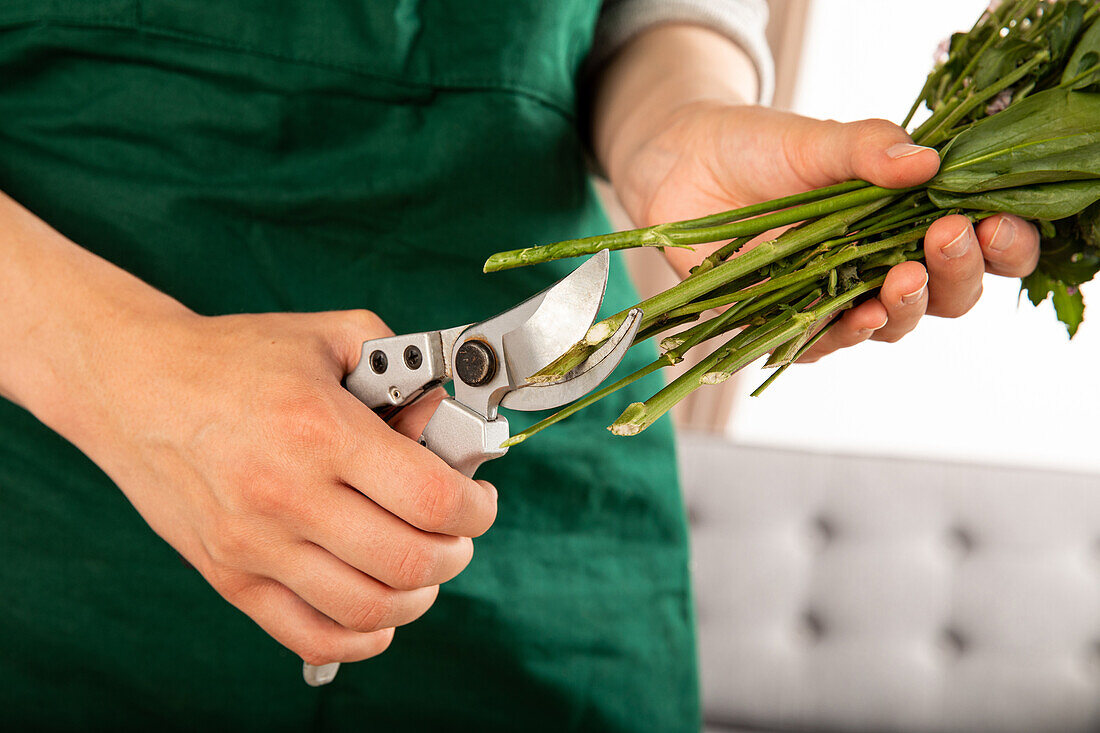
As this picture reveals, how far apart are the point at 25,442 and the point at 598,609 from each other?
43 centimetres

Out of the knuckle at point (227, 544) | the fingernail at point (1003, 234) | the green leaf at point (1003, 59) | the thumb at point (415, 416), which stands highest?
the green leaf at point (1003, 59)

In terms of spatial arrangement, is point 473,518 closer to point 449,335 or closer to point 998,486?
point 449,335

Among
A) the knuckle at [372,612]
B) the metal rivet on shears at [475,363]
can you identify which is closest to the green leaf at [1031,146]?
the metal rivet on shears at [475,363]

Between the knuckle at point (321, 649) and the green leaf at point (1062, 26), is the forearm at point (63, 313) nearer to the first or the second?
the knuckle at point (321, 649)

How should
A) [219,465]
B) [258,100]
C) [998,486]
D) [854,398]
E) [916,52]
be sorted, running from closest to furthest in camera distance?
[219,465], [258,100], [916,52], [998,486], [854,398]

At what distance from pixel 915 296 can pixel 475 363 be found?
0.24m

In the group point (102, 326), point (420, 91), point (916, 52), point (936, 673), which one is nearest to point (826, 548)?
point (936, 673)

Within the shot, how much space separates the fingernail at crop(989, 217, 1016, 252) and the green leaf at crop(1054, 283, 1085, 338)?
0.30 feet

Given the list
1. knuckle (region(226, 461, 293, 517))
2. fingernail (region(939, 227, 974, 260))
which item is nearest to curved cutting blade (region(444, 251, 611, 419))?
knuckle (region(226, 461, 293, 517))

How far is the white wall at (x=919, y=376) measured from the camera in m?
1.23

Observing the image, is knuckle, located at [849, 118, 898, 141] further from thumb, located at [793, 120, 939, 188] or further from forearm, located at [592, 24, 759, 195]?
forearm, located at [592, 24, 759, 195]

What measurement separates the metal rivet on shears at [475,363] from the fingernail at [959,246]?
0.25 m

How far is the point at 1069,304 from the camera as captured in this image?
49 centimetres

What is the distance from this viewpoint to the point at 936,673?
141 centimetres
